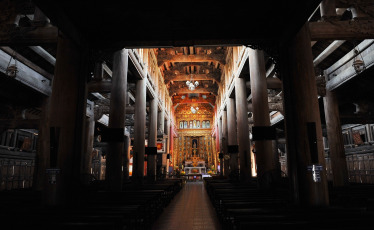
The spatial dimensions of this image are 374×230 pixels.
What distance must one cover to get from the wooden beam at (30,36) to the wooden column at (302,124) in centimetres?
796

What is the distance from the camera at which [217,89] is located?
103 feet

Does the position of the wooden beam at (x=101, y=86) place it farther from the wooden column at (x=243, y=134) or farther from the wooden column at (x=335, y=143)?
the wooden column at (x=335, y=143)

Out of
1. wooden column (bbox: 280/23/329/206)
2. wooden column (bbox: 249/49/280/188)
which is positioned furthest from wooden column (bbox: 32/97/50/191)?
wooden column (bbox: 280/23/329/206)

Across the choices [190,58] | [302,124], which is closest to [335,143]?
[302,124]

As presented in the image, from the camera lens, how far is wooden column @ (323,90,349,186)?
1306 centimetres

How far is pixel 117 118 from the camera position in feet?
36.6

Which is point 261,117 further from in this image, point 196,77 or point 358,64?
point 196,77

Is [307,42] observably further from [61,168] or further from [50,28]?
[50,28]

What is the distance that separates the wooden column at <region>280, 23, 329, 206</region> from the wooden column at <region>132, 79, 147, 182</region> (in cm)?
1048

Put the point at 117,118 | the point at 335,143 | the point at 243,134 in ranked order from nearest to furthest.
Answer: the point at 117,118 → the point at 335,143 → the point at 243,134

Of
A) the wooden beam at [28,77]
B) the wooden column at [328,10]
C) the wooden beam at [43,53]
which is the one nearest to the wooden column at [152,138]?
the wooden beam at [28,77]

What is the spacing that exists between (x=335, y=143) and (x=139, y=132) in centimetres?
1157

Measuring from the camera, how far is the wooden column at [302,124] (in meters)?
6.05

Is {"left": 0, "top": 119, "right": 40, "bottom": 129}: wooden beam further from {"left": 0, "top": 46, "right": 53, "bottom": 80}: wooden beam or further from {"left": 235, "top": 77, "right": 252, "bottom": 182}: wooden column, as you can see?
{"left": 235, "top": 77, "right": 252, "bottom": 182}: wooden column
